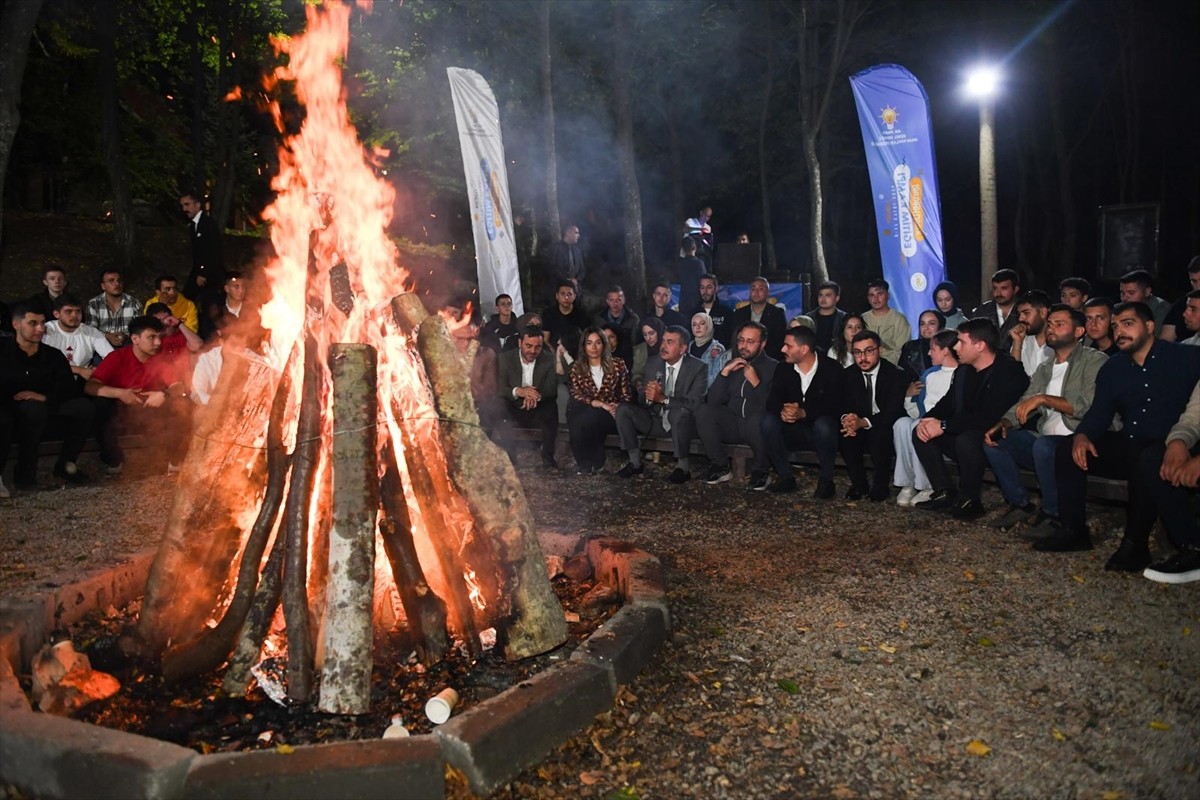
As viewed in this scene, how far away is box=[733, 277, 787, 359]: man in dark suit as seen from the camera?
11516 millimetres

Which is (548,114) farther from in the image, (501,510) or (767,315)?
(501,510)

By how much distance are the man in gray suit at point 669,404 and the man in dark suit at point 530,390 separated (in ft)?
3.30

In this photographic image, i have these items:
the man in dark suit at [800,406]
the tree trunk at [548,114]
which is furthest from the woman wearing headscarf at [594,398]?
the tree trunk at [548,114]

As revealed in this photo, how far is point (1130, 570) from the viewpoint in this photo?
6117 millimetres

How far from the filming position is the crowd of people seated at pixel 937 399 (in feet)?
20.9

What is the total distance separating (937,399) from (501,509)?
566 cm

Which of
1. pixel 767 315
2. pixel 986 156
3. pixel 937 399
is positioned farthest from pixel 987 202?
pixel 937 399

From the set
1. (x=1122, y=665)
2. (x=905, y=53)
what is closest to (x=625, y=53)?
(x=905, y=53)

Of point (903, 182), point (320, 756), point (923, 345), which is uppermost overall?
point (903, 182)

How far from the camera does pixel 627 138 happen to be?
21.1m

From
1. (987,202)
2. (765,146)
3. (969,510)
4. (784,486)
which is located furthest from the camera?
(765,146)

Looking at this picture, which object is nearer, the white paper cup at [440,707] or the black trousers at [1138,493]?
the white paper cup at [440,707]

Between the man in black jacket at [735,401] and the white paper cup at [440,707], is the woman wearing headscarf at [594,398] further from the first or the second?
the white paper cup at [440,707]

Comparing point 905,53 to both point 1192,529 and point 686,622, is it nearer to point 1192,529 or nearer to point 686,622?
point 1192,529
